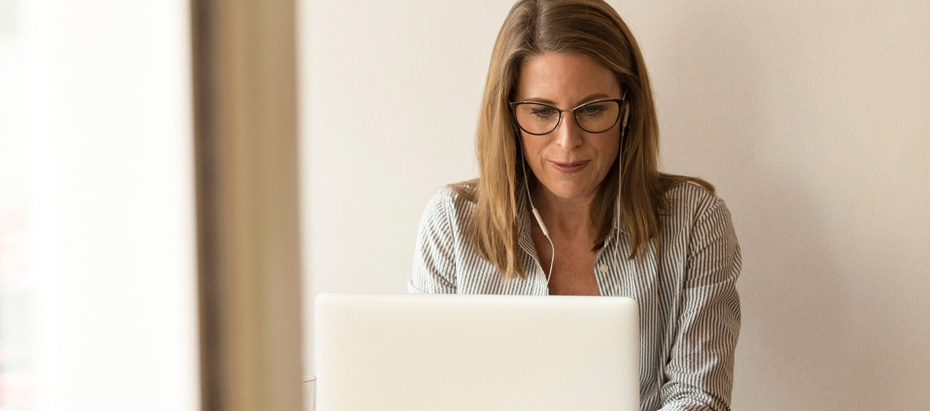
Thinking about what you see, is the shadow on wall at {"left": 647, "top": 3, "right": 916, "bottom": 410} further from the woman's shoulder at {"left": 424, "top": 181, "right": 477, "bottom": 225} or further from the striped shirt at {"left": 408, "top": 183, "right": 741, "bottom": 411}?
the woman's shoulder at {"left": 424, "top": 181, "right": 477, "bottom": 225}

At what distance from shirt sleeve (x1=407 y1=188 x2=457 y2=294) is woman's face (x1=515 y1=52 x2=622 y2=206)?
0.19 metres

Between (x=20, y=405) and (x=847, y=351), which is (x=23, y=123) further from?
(x=847, y=351)

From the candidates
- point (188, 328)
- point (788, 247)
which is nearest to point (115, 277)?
point (188, 328)

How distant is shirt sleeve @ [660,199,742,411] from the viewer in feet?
4.29

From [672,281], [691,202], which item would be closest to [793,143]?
[691,202]

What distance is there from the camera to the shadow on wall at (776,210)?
1527 mm

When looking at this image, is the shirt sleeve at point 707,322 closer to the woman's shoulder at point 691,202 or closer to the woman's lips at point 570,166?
the woman's shoulder at point 691,202

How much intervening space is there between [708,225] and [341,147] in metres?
0.76

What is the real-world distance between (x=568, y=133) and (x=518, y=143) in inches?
5.8

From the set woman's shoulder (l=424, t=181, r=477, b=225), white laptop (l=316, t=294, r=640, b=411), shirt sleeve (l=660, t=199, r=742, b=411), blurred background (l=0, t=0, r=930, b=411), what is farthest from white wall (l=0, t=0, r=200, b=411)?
woman's shoulder (l=424, t=181, r=477, b=225)

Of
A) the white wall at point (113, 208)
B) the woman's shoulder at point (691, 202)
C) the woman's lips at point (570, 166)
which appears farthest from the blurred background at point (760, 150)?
the white wall at point (113, 208)

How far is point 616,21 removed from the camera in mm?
1376

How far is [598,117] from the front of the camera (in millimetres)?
1376

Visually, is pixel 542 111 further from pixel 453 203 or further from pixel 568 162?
pixel 453 203
